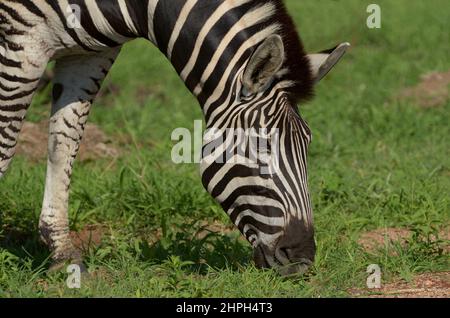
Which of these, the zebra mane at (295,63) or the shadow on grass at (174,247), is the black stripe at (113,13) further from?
the shadow on grass at (174,247)

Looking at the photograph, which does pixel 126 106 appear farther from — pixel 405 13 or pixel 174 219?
pixel 405 13

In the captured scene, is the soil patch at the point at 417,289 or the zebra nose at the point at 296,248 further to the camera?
the soil patch at the point at 417,289

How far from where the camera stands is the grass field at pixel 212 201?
5.93 metres

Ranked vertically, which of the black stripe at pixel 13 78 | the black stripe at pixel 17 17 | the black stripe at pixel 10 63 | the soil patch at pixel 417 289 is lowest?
the soil patch at pixel 417 289

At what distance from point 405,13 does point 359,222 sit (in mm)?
8221

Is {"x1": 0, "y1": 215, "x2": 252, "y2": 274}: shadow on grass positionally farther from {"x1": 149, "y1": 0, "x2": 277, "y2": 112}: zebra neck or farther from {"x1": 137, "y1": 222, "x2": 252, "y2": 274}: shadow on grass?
{"x1": 149, "y1": 0, "x2": 277, "y2": 112}: zebra neck

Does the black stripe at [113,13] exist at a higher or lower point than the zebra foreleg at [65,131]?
higher

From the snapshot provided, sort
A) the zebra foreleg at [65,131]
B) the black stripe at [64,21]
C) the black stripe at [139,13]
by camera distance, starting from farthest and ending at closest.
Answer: the zebra foreleg at [65,131]
the black stripe at [64,21]
the black stripe at [139,13]

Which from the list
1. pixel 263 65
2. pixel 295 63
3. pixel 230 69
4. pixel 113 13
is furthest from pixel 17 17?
pixel 295 63

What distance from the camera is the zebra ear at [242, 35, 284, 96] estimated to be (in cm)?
516

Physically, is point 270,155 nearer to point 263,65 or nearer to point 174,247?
point 263,65

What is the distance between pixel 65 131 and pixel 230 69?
1604mm

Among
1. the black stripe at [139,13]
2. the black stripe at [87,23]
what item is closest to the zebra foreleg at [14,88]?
the black stripe at [87,23]

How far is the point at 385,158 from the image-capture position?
9.24 m
